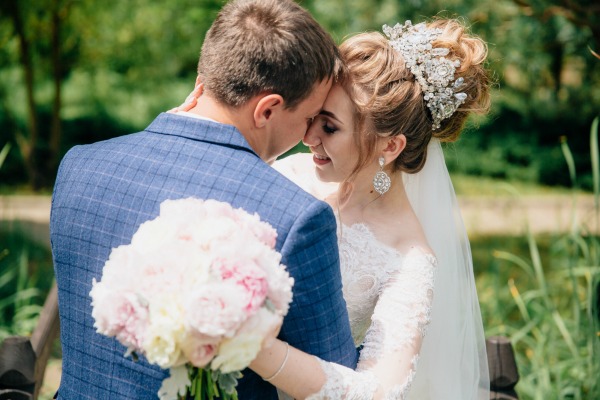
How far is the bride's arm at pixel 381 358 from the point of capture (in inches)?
72.9

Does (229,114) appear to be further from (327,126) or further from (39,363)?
(39,363)

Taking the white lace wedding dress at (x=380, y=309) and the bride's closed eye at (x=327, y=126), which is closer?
the white lace wedding dress at (x=380, y=309)

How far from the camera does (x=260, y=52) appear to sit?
202cm

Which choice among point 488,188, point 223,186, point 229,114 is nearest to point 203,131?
point 229,114

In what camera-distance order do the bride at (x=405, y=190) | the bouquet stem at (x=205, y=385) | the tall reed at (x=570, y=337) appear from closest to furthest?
1. the bouquet stem at (x=205, y=385)
2. the bride at (x=405, y=190)
3. the tall reed at (x=570, y=337)

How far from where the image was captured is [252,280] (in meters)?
1.61

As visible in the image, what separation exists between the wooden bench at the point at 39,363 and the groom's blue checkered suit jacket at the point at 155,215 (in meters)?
0.93

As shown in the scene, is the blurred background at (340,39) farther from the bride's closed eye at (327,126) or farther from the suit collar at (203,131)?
the suit collar at (203,131)

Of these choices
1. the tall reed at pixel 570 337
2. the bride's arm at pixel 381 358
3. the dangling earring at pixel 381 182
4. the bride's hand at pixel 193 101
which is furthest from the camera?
the tall reed at pixel 570 337

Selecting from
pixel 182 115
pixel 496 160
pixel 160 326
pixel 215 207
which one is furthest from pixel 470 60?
pixel 496 160

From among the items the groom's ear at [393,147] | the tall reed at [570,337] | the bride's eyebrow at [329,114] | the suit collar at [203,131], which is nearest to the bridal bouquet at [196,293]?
the suit collar at [203,131]

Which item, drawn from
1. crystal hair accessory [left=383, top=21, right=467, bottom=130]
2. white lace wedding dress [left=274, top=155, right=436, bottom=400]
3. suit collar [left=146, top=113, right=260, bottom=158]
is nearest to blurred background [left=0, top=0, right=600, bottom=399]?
crystal hair accessory [left=383, top=21, right=467, bottom=130]

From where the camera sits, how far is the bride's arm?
1851 millimetres

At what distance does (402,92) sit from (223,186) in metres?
1.09
